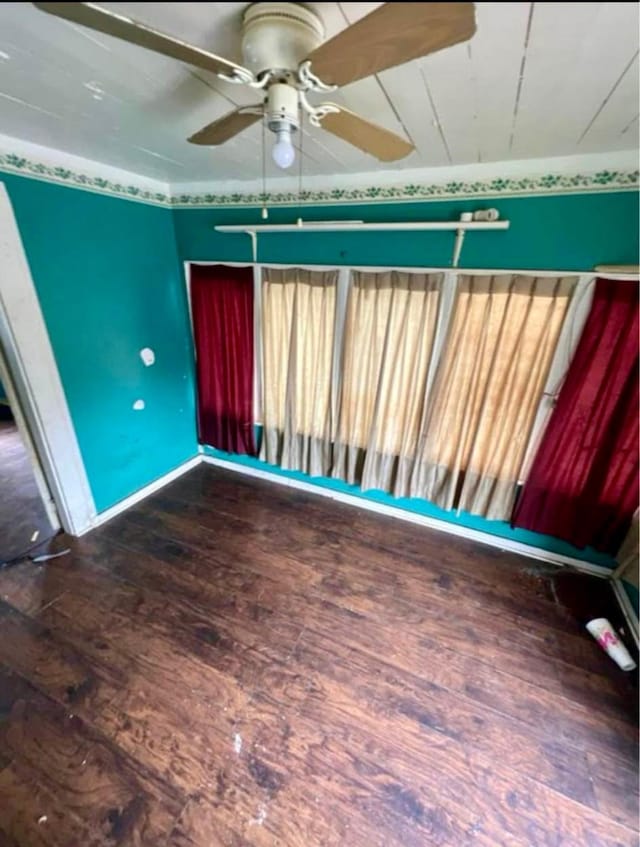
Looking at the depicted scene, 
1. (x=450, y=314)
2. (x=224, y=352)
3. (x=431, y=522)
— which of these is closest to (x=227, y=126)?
(x=450, y=314)

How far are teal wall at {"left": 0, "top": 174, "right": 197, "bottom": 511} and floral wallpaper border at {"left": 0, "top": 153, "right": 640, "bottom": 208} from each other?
0.06 metres

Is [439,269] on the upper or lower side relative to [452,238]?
lower

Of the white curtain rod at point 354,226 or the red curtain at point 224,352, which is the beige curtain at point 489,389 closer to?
the white curtain rod at point 354,226

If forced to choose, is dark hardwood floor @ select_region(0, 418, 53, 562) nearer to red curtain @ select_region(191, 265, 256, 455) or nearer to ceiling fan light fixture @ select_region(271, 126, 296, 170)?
red curtain @ select_region(191, 265, 256, 455)

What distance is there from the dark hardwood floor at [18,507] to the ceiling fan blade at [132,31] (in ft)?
8.84

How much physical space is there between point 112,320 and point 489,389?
2.41m

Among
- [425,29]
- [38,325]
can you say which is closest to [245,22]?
[425,29]

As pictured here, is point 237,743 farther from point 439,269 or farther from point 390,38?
point 439,269

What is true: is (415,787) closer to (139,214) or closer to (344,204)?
(344,204)

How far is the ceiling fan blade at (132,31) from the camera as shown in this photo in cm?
53

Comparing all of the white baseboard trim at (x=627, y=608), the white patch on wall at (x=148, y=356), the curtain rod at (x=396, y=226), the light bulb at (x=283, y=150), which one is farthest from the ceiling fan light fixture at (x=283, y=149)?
the white baseboard trim at (x=627, y=608)

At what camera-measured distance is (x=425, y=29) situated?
0.60 meters

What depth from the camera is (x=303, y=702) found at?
1.58 m

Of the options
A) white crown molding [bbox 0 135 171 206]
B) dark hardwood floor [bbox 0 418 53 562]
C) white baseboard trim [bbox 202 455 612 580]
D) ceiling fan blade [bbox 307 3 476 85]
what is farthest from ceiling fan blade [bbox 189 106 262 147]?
dark hardwood floor [bbox 0 418 53 562]
